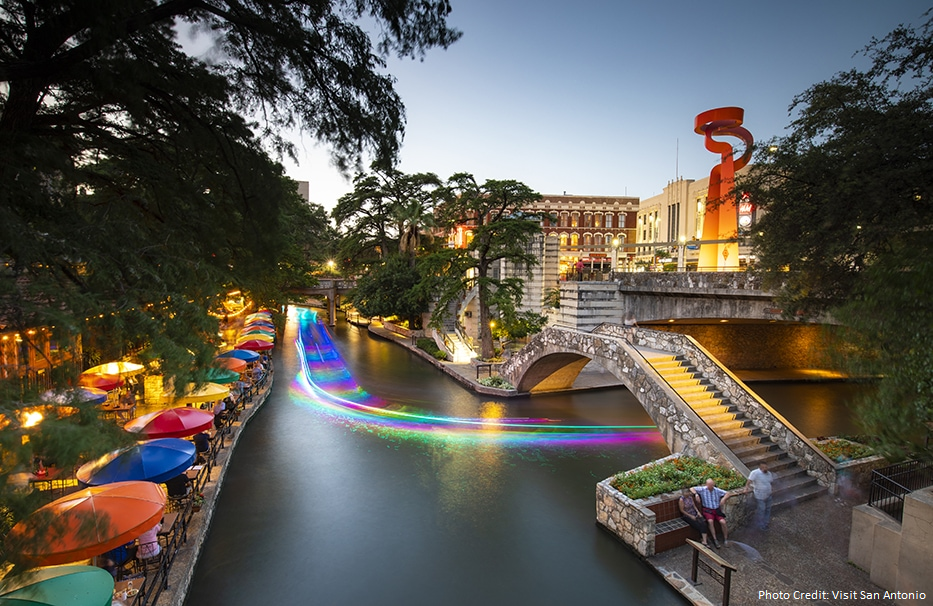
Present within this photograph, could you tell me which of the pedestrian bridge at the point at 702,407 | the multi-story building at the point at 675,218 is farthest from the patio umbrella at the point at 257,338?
the multi-story building at the point at 675,218

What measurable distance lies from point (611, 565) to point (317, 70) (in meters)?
10.3

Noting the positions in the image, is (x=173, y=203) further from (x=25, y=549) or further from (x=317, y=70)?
(x=25, y=549)

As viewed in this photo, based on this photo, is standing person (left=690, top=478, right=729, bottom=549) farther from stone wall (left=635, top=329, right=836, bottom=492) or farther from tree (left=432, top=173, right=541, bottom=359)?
tree (left=432, top=173, right=541, bottom=359)

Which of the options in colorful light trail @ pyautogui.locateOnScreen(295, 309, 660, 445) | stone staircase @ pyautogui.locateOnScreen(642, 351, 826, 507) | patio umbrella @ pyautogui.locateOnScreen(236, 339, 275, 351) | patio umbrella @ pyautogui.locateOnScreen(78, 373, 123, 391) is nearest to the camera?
stone staircase @ pyautogui.locateOnScreen(642, 351, 826, 507)

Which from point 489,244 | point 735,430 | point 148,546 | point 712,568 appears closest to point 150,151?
point 148,546

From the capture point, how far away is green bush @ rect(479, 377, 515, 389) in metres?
23.1

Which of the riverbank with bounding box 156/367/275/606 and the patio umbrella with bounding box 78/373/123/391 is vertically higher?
the patio umbrella with bounding box 78/373/123/391

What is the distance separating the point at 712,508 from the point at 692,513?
1.43 feet

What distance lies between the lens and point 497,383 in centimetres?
2330

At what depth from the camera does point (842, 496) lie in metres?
11.9

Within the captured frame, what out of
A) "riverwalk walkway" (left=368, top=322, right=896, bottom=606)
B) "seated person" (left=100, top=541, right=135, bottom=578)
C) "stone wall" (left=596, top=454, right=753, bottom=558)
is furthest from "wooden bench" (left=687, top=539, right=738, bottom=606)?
"seated person" (left=100, top=541, right=135, bottom=578)

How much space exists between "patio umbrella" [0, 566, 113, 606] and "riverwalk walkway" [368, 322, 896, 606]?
347 inches

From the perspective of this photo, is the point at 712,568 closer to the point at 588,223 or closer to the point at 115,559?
the point at 115,559

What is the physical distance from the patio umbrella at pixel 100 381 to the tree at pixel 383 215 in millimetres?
28790
